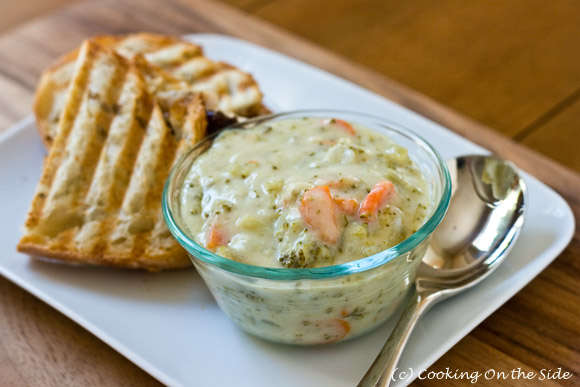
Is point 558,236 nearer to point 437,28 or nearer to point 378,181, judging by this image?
point 378,181

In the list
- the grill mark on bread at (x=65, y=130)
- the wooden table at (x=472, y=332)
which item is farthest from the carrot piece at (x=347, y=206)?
the grill mark on bread at (x=65, y=130)

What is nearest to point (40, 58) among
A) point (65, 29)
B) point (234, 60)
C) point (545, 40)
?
point (65, 29)

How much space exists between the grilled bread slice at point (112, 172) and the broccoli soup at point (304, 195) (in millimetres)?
310

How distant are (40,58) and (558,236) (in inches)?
110

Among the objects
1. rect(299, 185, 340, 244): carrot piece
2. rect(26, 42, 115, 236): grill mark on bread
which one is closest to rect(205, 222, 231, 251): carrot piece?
rect(299, 185, 340, 244): carrot piece

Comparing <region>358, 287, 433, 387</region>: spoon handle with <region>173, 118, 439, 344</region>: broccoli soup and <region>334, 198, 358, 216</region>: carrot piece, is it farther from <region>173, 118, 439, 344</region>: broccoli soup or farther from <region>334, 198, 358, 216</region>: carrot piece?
<region>334, 198, 358, 216</region>: carrot piece

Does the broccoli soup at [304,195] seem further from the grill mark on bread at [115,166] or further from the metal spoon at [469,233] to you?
the grill mark on bread at [115,166]

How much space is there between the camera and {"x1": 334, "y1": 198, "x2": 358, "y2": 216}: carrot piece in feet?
6.08

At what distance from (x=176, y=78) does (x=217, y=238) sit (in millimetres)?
1283

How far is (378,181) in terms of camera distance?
1.97m

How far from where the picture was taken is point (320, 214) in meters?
1.81

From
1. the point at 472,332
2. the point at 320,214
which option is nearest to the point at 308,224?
the point at 320,214

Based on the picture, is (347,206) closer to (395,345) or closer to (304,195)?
(304,195)

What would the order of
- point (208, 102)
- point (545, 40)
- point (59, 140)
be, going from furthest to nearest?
point (545, 40), point (208, 102), point (59, 140)
